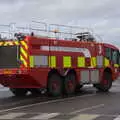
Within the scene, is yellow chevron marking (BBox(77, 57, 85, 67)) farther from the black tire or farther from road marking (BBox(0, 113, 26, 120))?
road marking (BBox(0, 113, 26, 120))

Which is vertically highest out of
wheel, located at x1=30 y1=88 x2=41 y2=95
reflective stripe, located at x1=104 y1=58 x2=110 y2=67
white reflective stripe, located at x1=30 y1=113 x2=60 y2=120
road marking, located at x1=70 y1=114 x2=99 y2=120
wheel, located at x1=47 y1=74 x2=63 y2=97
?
reflective stripe, located at x1=104 y1=58 x2=110 y2=67

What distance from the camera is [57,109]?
15.2 meters

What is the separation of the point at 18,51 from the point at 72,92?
3866 millimetres

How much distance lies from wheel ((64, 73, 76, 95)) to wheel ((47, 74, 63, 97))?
45cm

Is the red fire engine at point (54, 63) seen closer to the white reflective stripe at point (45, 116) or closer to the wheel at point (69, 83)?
the wheel at point (69, 83)

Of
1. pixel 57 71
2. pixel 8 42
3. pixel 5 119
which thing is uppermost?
pixel 8 42

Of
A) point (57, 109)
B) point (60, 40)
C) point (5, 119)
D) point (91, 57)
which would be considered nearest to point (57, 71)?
point (60, 40)

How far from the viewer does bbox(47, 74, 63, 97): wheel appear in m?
20.0

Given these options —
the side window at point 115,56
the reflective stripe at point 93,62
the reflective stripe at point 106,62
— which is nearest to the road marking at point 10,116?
the reflective stripe at point 93,62

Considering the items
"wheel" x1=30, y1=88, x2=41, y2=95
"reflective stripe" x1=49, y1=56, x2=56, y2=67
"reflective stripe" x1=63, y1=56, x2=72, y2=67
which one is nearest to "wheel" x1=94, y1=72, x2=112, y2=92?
"reflective stripe" x1=63, y1=56, x2=72, y2=67

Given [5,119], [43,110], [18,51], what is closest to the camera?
[5,119]

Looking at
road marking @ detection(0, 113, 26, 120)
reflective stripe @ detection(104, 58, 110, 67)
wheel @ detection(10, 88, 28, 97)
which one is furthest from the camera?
reflective stripe @ detection(104, 58, 110, 67)

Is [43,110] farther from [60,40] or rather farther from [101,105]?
[60,40]

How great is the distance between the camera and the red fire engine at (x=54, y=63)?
18906 mm
